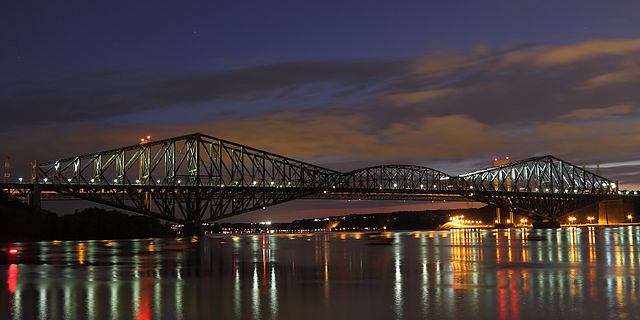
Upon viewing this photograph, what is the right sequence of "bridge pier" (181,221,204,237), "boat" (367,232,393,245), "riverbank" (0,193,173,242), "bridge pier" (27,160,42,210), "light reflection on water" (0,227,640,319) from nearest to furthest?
"light reflection on water" (0,227,640,319) < "boat" (367,232,393,245) < "riverbank" (0,193,173,242) < "bridge pier" (27,160,42,210) < "bridge pier" (181,221,204,237)

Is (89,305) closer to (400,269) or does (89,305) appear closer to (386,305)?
(386,305)

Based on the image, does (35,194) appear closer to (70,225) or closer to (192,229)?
(70,225)

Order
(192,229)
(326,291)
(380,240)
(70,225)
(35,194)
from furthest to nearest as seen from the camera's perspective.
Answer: (192,229)
(35,194)
(70,225)
(380,240)
(326,291)

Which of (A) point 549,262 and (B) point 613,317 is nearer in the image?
(B) point 613,317

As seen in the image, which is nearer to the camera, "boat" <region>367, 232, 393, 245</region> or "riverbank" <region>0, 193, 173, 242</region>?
"boat" <region>367, 232, 393, 245</region>

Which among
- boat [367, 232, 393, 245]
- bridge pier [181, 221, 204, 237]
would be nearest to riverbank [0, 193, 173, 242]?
bridge pier [181, 221, 204, 237]

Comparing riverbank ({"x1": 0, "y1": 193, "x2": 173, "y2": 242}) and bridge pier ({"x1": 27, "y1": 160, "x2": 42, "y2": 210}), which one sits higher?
bridge pier ({"x1": 27, "y1": 160, "x2": 42, "y2": 210})

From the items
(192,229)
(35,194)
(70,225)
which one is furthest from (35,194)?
(192,229)

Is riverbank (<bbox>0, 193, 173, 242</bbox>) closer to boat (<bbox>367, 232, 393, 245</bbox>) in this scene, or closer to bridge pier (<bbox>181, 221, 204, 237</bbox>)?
bridge pier (<bbox>181, 221, 204, 237</bbox>)

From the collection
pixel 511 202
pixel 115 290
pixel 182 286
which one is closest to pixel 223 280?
pixel 182 286

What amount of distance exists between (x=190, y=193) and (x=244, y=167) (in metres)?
17.7

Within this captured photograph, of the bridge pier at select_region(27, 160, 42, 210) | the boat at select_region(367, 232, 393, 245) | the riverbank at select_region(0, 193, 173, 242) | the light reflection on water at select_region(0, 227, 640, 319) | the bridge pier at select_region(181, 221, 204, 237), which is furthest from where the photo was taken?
the bridge pier at select_region(181, 221, 204, 237)

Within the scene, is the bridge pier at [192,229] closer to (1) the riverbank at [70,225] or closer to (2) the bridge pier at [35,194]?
(1) the riverbank at [70,225]

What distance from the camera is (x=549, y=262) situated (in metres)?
Result: 32.6
